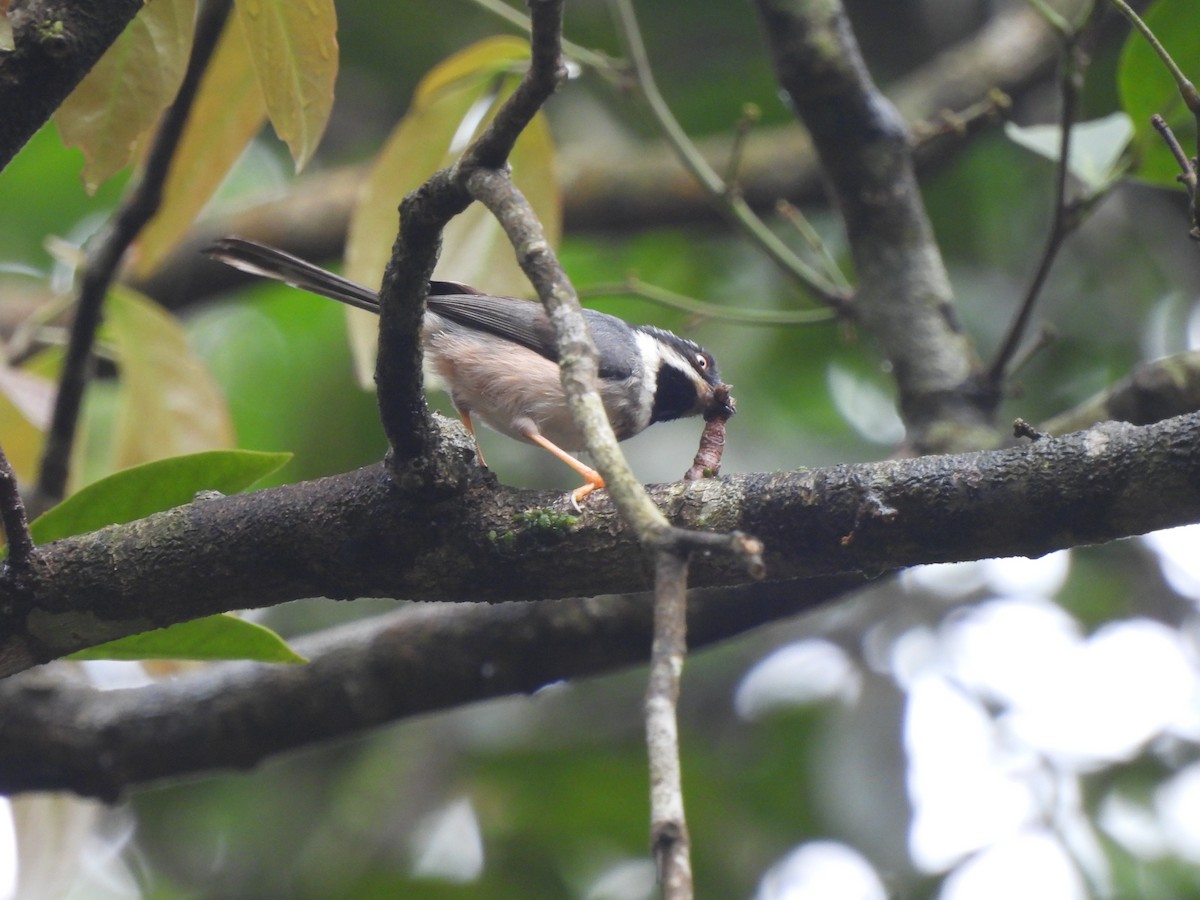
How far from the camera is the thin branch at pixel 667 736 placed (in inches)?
53.3

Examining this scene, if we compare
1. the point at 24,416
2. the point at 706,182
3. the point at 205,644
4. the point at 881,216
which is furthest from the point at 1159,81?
the point at 24,416

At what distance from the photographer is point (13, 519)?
266 centimetres

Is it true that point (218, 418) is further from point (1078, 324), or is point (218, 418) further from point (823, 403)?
point (1078, 324)

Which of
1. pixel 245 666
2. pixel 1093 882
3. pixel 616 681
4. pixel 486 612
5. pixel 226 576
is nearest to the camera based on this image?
pixel 226 576

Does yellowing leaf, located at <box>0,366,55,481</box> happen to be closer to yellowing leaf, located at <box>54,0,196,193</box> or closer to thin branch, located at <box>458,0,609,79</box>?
yellowing leaf, located at <box>54,0,196,193</box>

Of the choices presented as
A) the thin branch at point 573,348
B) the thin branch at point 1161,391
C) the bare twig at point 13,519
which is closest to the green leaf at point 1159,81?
the thin branch at point 1161,391

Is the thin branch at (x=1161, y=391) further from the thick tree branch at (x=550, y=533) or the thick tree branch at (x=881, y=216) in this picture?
the thick tree branch at (x=550, y=533)

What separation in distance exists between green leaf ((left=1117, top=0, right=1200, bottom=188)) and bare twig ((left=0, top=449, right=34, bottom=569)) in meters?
3.43

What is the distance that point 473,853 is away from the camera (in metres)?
7.68

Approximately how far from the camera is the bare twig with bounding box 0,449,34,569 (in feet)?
8.38

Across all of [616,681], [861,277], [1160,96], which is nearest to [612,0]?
[861,277]

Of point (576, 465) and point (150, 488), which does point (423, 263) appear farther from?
point (576, 465)

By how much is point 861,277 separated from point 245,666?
2783mm

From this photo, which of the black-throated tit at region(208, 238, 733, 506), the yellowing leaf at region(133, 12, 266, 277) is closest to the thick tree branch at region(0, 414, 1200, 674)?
the black-throated tit at region(208, 238, 733, 506)
